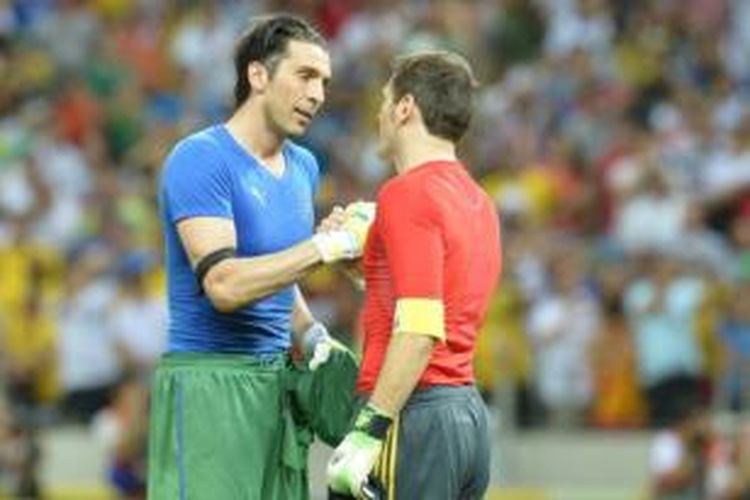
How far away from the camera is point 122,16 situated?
19750 millimetres

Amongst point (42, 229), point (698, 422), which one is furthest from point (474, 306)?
point (42, 229)

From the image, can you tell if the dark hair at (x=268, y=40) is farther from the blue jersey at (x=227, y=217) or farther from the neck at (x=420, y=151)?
the neck at (x=420, y=151)

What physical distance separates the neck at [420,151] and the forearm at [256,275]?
0.36 meters

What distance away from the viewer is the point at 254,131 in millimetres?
7691

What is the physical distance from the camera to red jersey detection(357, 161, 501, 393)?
7090mm

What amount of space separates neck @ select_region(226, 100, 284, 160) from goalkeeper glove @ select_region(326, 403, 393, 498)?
975mm

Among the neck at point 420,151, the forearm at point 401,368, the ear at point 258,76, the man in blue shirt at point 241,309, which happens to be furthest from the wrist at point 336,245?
the ear at point 258,76

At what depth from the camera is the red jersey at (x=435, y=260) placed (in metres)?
7.09

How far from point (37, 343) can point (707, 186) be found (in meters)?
4.13

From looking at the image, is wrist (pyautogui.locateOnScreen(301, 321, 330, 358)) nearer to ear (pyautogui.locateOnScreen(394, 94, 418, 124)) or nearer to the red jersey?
the red jersey

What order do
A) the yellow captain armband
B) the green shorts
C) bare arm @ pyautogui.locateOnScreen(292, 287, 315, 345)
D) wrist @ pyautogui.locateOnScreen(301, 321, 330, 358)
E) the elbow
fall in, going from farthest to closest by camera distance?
1. bare arm @ pyautogui.locateOnScreen(292, 287, 315, 345)
2. wrist @ pyautogui.locateOnScreen(301, 321, 330, 358)
3. the green shorts
4. the elbow
5. the yellow captain armband

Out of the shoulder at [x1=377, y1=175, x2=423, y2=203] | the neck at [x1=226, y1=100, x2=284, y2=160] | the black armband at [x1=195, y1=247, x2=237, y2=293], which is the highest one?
the neck at [x1=226, y1=100, x2=284, y2=160]

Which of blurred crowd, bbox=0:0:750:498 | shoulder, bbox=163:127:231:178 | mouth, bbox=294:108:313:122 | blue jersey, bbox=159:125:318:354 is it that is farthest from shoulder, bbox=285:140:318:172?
blurred crowd, bbox=0:0:750:498

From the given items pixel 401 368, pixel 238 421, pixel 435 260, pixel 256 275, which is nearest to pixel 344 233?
pixel 256 275
